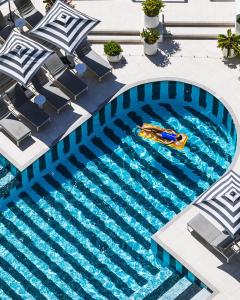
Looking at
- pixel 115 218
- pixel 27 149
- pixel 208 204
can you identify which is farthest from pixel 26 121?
pixel 208 204

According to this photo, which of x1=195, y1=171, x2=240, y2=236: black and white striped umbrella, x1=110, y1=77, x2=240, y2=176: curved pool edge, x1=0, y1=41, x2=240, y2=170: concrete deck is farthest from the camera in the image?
x1=0, y1=41, x2=240, y2=170: concrete deck

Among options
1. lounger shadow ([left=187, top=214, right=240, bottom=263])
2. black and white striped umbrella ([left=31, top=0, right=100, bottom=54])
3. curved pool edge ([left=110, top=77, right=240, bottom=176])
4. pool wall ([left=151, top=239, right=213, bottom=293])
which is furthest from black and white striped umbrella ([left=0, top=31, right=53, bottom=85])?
lounger shadow ([left=187, top=214, right=240, bottom=263])

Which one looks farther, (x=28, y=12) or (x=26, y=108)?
(x=28, y=12)

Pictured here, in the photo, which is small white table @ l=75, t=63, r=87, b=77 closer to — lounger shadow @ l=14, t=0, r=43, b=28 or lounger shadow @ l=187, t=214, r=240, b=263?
lounger shadow @ l=14, t=0, r=43, b=28

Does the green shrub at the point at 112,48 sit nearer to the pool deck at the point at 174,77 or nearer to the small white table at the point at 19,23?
the pool deck at the point at 174,77

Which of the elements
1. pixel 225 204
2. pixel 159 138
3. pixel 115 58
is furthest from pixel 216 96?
pixel 225 204

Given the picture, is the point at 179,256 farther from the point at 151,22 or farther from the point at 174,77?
the point at 151,22
